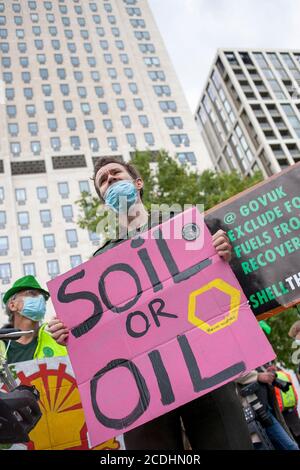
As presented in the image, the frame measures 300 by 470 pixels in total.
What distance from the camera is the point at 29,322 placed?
330 cm

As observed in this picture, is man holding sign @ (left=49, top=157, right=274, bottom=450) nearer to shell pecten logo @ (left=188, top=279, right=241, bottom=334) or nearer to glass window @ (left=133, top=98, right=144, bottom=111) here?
shell pecten logo @ (left=188, top=279, right=241, bottom=334)

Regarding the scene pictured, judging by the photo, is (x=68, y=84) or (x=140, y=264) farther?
(x=68, y=84)

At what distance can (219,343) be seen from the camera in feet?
6.01

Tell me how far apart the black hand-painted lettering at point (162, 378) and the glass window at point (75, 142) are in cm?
3465

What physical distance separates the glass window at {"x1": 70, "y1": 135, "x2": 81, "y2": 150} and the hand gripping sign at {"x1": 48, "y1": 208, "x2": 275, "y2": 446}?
34.3 meters

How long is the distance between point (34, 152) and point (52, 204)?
511 cm

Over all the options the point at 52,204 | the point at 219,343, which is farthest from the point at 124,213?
the point at 52,204

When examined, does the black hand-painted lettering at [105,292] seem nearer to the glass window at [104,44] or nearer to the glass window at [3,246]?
the glass window at [3,246]

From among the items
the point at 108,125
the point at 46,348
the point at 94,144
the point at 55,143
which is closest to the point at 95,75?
the point at 108,125

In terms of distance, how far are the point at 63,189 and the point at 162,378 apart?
33.1 metres

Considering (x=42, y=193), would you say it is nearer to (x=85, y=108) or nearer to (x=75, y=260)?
(x=75, y=260)

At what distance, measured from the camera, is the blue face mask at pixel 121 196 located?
2.39 m

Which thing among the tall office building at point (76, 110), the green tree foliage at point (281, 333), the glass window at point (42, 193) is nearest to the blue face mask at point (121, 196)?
the green tree foliage at point (281, 333)

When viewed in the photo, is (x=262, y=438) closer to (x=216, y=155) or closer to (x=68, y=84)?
(x=68, y=84)
